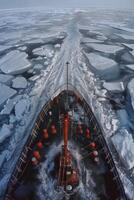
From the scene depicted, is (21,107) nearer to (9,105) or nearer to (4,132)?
(9,105)

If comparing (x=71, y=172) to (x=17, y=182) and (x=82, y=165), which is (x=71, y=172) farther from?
(x=17, y=182)

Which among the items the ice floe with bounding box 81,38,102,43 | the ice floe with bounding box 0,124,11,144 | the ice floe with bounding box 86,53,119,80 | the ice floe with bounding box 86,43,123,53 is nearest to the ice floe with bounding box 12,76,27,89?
the ice floe with bounding box 0,124,11,144

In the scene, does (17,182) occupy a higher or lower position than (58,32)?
lower

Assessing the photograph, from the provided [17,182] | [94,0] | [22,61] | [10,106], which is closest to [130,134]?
[17,182]

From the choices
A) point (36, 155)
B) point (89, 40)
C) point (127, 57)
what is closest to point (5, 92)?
point (36, 155)

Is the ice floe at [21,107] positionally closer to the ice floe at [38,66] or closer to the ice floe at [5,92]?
the ice floe at [5,92]

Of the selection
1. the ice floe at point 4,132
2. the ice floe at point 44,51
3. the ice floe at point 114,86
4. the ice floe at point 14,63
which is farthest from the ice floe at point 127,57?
the ice floe at point 4,132
